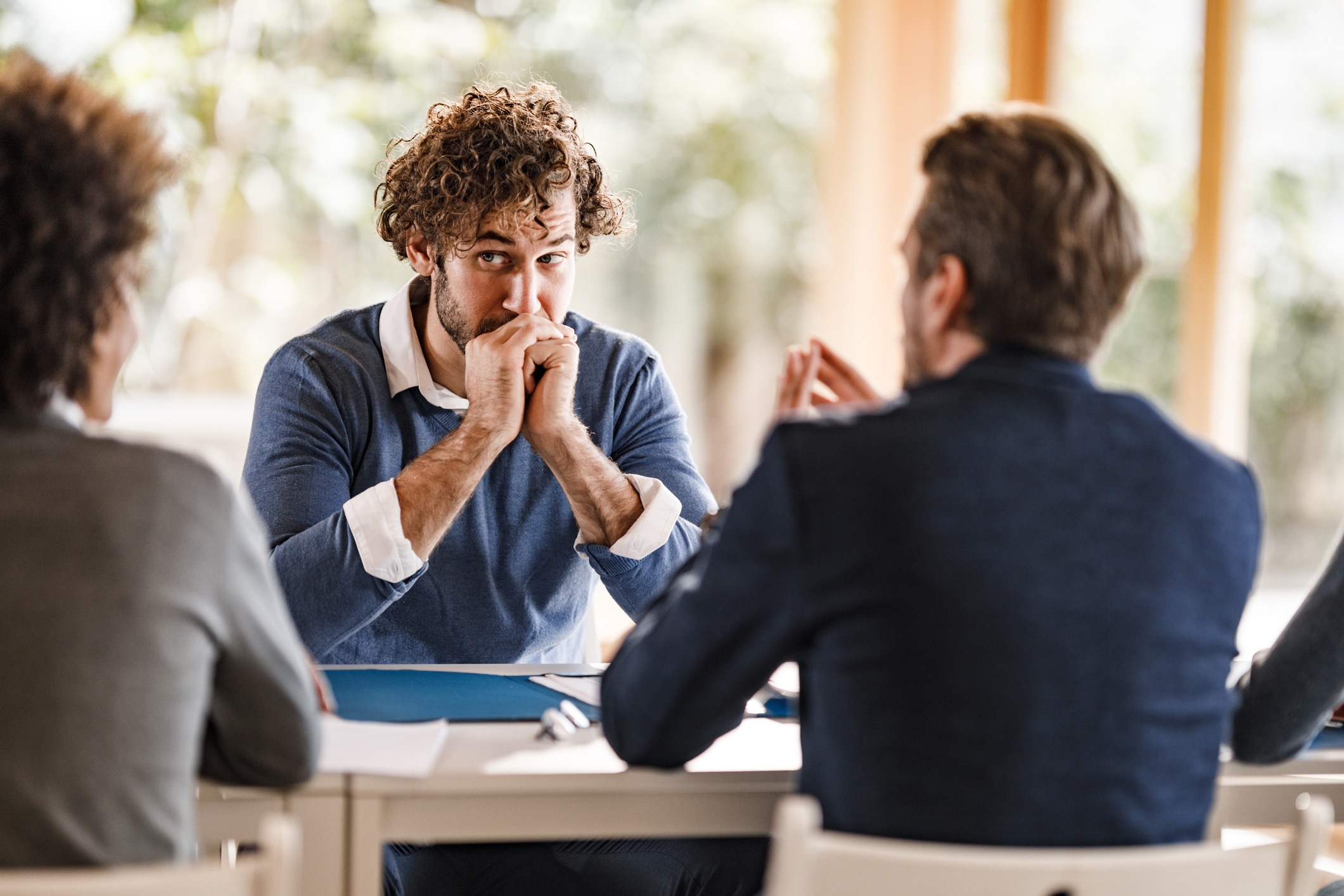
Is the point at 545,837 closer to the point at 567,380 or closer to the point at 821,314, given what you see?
the point at 567,380

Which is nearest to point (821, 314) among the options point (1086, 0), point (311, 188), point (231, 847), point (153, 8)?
point (1086, 0)

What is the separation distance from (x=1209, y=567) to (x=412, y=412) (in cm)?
114

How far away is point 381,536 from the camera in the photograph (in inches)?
59.4

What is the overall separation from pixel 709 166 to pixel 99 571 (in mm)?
3844

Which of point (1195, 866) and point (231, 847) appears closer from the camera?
point (1195, 866)

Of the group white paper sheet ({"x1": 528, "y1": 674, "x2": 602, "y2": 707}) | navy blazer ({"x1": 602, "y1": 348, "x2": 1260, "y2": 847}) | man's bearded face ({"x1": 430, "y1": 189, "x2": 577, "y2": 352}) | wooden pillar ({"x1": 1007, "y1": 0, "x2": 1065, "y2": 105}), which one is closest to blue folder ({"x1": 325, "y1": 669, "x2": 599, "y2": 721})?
white paper sheet ({"x1": 528, "y1": 674, "x2": 602, "y2": 707})

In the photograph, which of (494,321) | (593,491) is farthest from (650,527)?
(494,321)

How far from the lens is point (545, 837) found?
1.09m

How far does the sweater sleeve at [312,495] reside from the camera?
1.52 metres

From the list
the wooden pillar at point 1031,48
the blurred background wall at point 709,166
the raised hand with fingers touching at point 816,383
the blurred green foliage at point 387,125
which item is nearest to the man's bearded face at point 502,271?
the raised hand with fingers touching at point 816,383

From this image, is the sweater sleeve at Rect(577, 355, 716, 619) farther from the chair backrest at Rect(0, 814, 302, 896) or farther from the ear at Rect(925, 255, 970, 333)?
the chair backrest at Rect(0, 814, 302, 896)

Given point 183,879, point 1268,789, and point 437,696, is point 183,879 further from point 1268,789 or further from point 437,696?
point 1268,789

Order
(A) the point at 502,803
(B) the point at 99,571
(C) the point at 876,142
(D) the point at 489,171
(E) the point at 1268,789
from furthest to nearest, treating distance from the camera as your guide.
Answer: (C) the point at 876,142
(D) the point at 489,171
(E) the point at 1268,789
(A) the point at 502,803
(B) the point at 99,571

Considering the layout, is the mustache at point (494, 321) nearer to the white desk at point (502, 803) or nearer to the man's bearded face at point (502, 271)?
the man's bearded face at point (502, 271)
